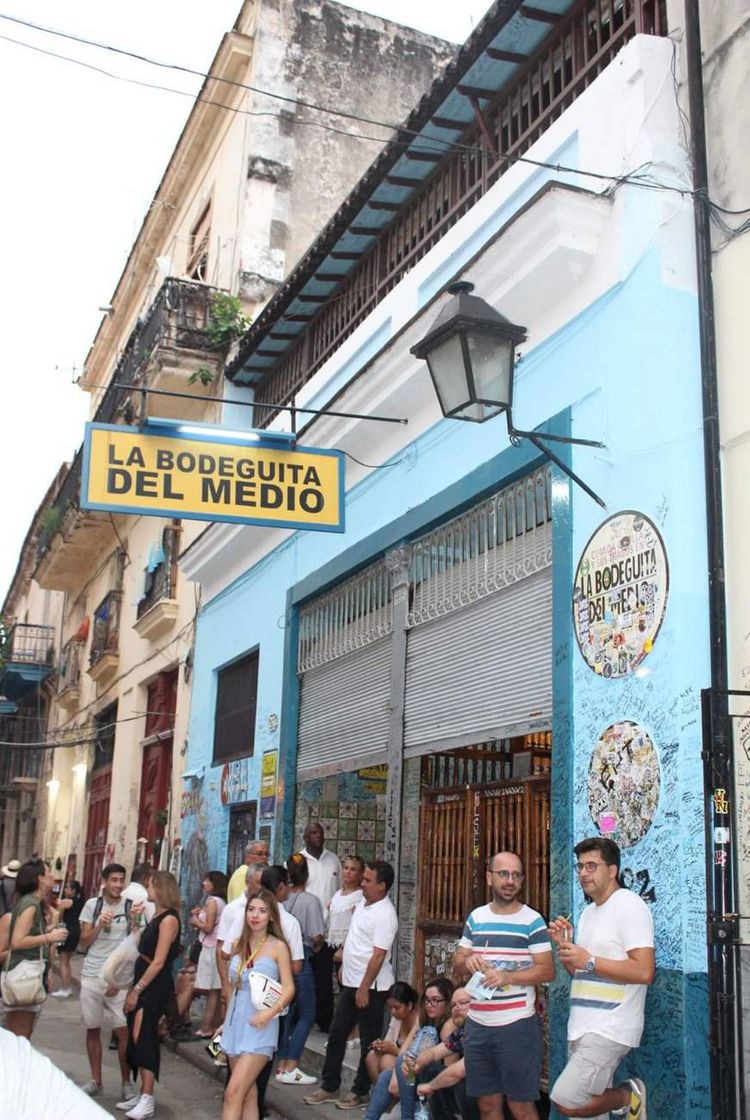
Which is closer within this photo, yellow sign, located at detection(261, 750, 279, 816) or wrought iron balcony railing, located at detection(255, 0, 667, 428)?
wrought iron balcony railing, located at detection(255, 0, 667, 428)

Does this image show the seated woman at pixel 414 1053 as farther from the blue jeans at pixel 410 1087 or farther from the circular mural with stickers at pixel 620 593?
the circular mural with stickers at pixel 620 593

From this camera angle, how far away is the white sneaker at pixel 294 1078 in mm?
8258

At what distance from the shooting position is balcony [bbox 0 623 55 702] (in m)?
28.9

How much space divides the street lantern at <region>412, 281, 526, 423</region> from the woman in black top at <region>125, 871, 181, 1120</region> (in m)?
3.93

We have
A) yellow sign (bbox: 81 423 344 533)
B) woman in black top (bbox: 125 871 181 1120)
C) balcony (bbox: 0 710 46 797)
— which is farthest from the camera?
balcony (bbox: 0 710 46 797)

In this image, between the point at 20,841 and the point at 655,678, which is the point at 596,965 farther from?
the point at 20,841

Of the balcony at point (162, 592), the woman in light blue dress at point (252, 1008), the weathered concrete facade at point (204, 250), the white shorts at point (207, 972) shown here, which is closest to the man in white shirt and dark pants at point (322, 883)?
the white shorts at point (207, 972)

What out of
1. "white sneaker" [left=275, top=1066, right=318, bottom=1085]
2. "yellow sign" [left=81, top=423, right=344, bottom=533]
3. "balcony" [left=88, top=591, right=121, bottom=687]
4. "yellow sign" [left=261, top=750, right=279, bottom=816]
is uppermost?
"balcony" [left=88, top=591, right=121, bottom=687]

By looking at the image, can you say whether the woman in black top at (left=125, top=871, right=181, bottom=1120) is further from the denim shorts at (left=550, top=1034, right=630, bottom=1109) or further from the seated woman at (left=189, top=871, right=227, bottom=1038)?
the denim shorts at (left=550, top=1034, right=630, bottom=1109)

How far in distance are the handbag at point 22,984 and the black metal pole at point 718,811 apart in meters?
4.53

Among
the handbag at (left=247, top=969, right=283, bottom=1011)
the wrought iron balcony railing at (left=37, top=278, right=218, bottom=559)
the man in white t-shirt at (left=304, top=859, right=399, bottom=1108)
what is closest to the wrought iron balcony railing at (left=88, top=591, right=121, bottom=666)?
the wrought iron balcony railing at (left=37, top=278, right=218, bottom=559)

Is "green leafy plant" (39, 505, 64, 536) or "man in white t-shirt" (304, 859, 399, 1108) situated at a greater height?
"green leafy plant" (39, 505, 64, 536)

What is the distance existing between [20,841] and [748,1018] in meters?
27.9

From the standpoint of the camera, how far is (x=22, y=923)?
7.82 meters
